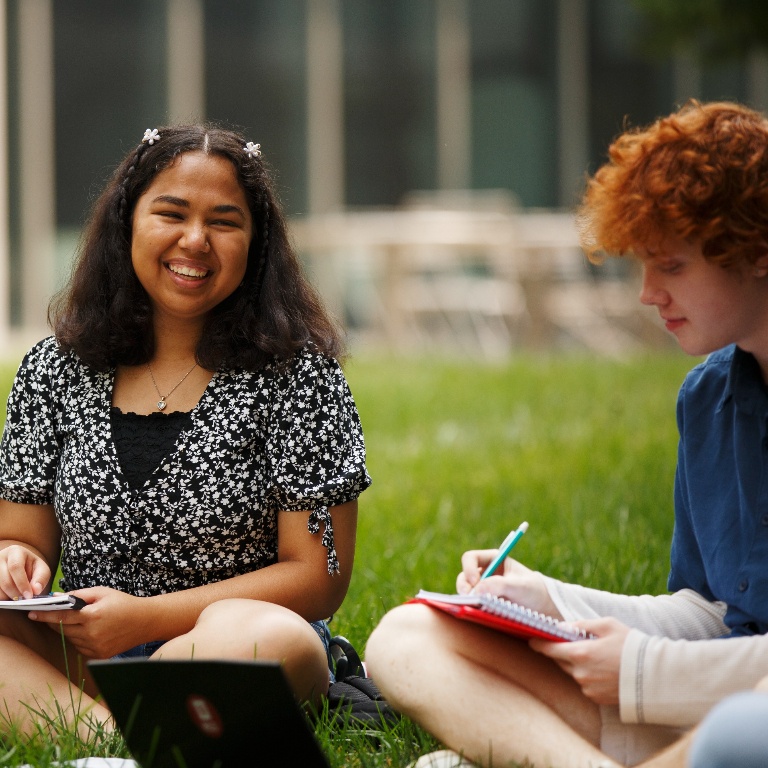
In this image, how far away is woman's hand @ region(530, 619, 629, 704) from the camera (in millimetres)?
2357

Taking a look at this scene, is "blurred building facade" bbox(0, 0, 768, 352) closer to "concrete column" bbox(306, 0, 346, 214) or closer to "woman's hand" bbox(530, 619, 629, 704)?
"concrete column" bbox(306, 0, 346, 214)

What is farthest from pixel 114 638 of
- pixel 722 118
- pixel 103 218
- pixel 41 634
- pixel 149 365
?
pixel 722 118

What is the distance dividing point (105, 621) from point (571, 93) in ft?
→ 43.1

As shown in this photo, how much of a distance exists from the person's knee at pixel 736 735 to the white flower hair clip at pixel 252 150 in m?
1.69

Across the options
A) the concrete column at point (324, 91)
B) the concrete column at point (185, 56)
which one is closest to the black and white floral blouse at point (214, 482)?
the concrete column at point (185, 56)

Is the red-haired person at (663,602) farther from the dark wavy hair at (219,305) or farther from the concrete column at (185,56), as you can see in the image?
the concrete column at (185,56)

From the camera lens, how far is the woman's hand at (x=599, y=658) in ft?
7.73

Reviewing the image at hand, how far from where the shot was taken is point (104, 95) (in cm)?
1310

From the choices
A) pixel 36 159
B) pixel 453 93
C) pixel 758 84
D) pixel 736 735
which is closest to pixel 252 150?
pixel 736 735

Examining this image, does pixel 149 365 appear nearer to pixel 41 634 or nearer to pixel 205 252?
pixel 205 252

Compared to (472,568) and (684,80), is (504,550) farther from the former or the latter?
(684,80)

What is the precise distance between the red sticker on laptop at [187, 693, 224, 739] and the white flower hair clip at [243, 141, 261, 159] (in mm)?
1320

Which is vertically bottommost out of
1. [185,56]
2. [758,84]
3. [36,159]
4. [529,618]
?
[529,618]

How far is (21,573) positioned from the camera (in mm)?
2902
